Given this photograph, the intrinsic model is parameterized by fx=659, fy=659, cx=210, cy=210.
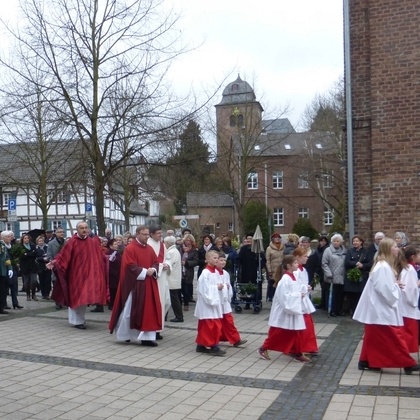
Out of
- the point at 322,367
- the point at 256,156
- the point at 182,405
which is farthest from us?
the point at 256,156

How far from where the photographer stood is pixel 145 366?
8.71m

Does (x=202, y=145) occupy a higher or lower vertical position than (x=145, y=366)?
higher

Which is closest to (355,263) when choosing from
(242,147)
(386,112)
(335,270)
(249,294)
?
(335,270)

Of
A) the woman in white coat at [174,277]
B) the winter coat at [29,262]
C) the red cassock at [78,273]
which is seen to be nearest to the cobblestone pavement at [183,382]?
the red cassock at [78,273]

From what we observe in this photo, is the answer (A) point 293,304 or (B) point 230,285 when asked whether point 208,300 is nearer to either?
(B) point 230,285

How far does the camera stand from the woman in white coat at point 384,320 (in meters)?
8.05

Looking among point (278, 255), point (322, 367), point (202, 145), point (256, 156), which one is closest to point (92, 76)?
point (202, 145)

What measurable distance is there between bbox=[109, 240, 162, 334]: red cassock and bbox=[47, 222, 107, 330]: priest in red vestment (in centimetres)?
181

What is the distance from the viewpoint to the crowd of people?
829 centimetres

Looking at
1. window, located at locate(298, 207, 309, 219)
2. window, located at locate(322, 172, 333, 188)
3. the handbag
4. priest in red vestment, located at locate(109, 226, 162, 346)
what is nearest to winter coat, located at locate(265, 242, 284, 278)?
priest in red vestment, located at locate(109, 226, 162, 346)

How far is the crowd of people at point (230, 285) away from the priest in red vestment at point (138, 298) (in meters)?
0.02

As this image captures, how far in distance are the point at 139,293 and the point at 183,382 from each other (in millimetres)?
2828

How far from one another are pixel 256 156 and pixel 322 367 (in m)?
30.3

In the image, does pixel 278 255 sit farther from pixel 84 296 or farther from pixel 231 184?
pixel 231 184
